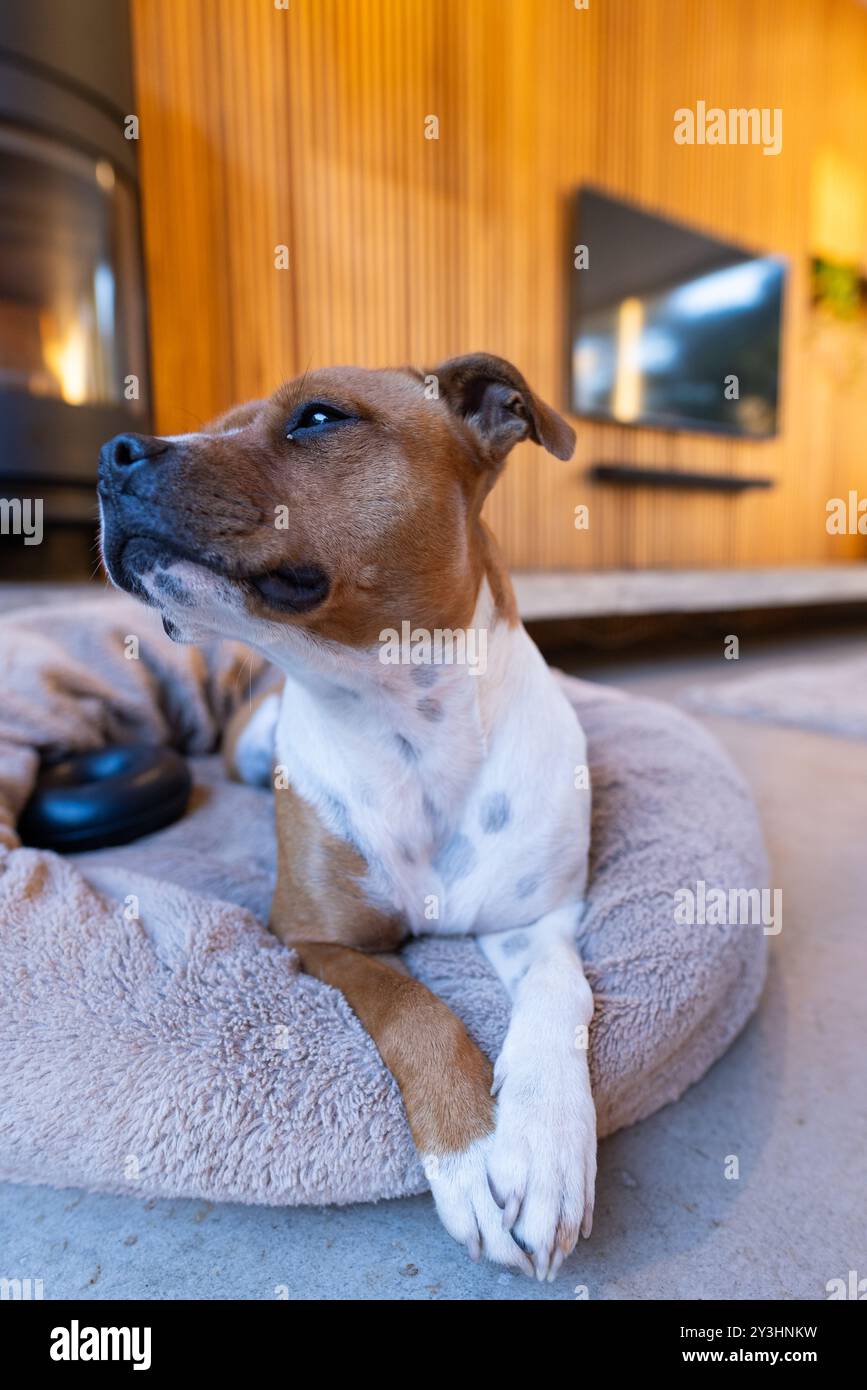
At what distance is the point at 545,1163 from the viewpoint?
884 millimetres

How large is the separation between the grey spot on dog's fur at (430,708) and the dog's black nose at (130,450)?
49 centimetres

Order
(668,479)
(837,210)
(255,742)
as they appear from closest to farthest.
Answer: (255,742) < (668,479) < (837,210)

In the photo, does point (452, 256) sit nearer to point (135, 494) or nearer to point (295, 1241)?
point (135, 494)

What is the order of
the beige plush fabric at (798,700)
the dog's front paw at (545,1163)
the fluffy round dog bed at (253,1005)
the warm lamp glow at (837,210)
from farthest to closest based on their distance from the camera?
the warm lamp glow at (837,210) → the beige plush fabric at (798,700) → the fluffy round dog bed at (253,1005) → the dog's front paw at (545,1163)

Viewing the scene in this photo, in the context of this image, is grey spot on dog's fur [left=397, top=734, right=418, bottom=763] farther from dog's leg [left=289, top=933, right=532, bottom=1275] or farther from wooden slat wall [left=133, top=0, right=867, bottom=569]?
wooden slat wall [left=133, top=0, right=867, bottom=569]

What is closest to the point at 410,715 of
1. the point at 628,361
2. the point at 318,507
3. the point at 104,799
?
the point at 318,507

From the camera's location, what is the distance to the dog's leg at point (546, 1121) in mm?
867

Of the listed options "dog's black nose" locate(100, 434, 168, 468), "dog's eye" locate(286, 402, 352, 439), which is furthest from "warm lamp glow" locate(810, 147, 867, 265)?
"dog's black nose" locate(100, 434, 168, 468)

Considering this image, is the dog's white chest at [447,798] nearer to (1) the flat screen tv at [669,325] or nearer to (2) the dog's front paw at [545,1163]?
(2) the dog's front paw at [545,1163]

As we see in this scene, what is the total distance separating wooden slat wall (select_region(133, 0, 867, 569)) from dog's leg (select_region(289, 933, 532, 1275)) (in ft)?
10.0

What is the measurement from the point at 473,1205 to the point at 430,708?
634 mm

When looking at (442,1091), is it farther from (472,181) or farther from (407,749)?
(472,181)

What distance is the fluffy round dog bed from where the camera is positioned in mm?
1005

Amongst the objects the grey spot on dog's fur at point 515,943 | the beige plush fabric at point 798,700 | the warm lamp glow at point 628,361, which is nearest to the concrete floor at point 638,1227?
the grey spot on dog's fur at point 515,943
